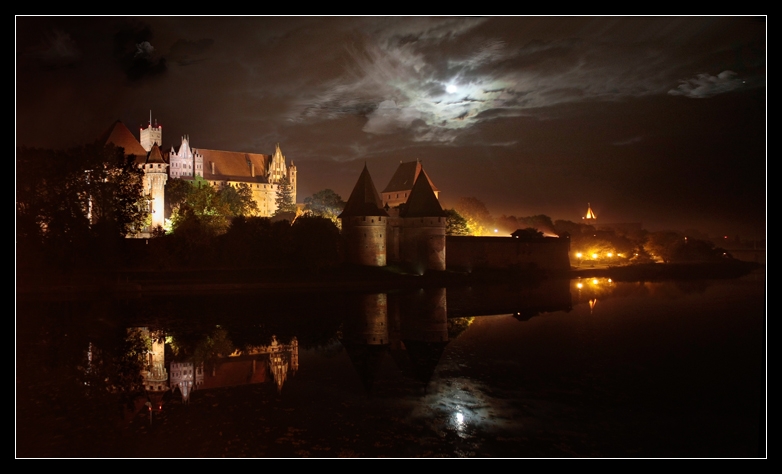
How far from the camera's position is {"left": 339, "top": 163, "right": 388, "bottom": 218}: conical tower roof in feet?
124

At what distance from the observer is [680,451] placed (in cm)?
863

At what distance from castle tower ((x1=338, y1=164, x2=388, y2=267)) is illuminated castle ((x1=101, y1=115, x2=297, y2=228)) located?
64.7ft

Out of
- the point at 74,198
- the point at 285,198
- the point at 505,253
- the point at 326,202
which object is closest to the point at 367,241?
the point at 505,253

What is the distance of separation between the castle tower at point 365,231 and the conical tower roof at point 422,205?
191 centimetres

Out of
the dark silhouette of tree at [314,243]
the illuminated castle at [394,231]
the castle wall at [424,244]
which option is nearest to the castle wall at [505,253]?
the castle wall at [424,244]

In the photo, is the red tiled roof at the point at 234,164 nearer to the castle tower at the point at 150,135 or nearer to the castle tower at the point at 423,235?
the castle tower at the point at 150,135

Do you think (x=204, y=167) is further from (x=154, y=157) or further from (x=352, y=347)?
(x=352, y=347)

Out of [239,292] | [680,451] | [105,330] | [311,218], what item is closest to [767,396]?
[680,451]

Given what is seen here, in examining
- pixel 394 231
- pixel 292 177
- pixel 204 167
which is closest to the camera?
pixel 394 231

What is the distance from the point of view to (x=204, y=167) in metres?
65.1

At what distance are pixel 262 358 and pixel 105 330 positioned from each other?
7422mm

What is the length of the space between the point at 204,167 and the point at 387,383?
59382 mm

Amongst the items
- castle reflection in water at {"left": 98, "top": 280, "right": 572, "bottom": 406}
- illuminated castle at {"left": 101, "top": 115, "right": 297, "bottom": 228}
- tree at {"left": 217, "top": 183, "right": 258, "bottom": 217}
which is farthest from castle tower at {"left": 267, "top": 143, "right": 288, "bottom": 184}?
castle reflection in water at {"left": 98, "top": 280, "right": 572, "bottom": 406}

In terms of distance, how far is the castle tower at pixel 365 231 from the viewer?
3725cm
